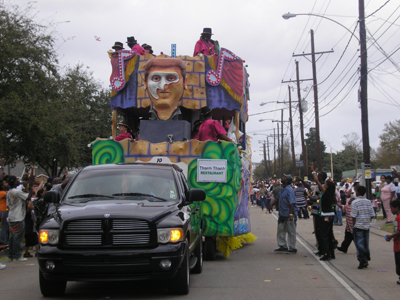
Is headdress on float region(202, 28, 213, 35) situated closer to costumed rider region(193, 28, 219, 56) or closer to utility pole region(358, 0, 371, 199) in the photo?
costumed rider region(193, 28, 219, 56)

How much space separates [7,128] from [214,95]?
1209cm

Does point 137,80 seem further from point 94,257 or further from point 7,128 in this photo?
point 7,128

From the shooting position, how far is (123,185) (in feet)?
23.0

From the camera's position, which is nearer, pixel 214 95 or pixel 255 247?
pixel 214 95

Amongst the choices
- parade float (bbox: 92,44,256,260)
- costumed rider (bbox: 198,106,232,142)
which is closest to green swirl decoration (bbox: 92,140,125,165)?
parade float (bbox: 92,44,256,260)

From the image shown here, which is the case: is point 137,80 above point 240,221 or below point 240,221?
above

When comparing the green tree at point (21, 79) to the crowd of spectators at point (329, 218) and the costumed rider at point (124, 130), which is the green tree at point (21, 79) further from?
the crowd of spectators at point (329, 218)

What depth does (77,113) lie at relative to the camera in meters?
36.0

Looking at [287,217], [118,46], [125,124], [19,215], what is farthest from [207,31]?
[19,215]

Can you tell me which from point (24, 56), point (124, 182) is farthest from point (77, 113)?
point (124, 182)

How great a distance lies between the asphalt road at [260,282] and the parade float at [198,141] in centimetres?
101

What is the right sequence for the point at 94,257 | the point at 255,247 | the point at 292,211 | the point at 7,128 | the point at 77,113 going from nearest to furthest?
the point at 94,257 < the point at 292,211 < the point at 255,247 < the point at 7,128 < the point at 77,113

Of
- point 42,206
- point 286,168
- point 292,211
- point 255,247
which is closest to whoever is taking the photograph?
point 42,206

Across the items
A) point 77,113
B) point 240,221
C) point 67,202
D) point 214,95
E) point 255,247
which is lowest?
point 255,247
